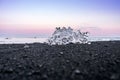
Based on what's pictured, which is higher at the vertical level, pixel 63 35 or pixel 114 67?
pixel 63 35

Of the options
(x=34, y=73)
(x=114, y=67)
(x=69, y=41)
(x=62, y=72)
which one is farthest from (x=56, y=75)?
(x=69, y=41)

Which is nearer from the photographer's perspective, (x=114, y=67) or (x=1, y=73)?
(x=114, y=67)

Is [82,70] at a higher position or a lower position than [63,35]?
lower

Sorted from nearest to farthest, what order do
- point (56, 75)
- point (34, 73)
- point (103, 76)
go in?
point (103, 76)
point (56, 75)
point (34, 73)

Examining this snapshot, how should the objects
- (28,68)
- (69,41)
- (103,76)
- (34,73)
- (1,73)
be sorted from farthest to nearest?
1. (69,41)
2. (28,68)
3. (1,73)
4. (34,73)
5. (103,76)

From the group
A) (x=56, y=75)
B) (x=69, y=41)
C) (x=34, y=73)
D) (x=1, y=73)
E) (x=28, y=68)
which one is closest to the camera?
(x=56, y=75)

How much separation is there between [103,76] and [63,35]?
1403 centimetres

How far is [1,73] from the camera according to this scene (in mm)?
8891

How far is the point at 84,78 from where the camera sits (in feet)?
23.6

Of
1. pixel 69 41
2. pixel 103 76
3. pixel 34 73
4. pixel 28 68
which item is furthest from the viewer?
pixel 69 41

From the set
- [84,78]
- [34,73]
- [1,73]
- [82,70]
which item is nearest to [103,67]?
[82,70]

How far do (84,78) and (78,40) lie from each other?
47.7ft

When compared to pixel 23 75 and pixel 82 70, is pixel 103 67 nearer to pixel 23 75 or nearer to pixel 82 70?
pixel 82 70

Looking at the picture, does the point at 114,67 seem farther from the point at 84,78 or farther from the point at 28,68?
the point at 28,68
